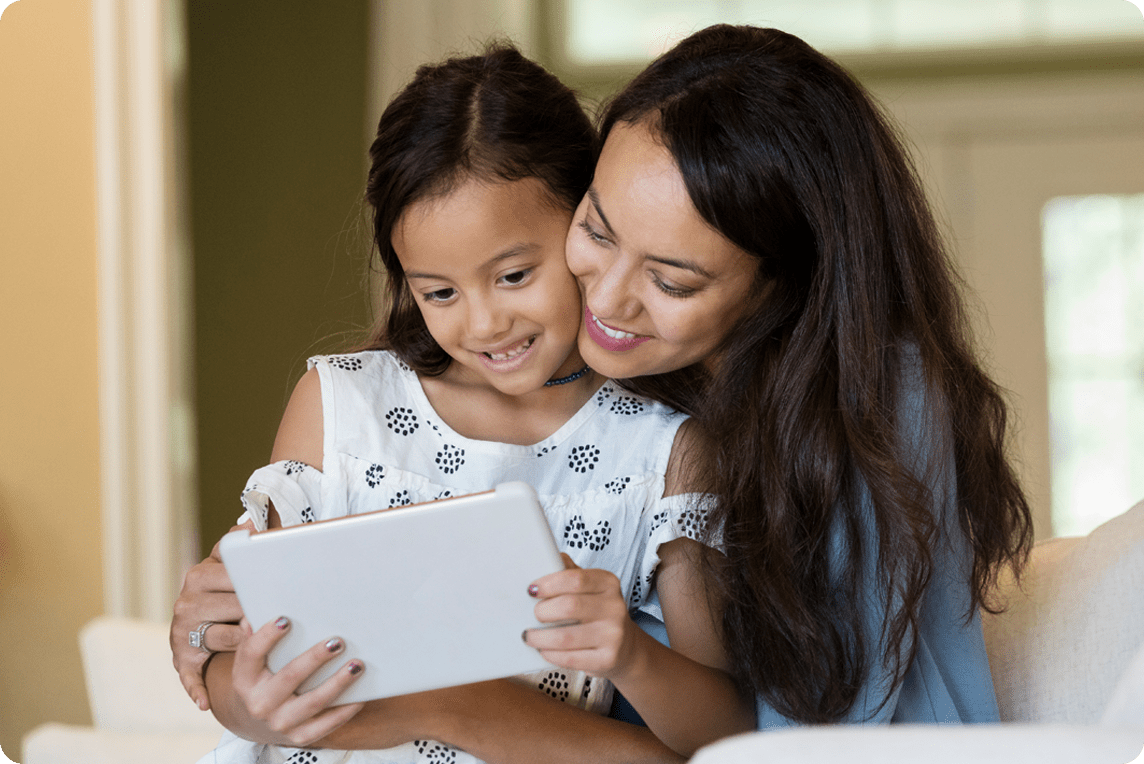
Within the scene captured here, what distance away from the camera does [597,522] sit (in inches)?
47.5

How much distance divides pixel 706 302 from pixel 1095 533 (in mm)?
542

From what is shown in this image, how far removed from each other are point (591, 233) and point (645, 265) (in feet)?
0.22

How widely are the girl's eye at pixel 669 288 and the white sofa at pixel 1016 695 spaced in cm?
50

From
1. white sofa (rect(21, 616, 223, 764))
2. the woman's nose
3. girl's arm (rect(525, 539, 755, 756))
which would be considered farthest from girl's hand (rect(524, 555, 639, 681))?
white sofa (rect(21, 616, 223, 764))

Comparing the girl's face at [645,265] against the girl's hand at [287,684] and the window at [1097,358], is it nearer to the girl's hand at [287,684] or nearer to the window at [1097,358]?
the girl's hand at [287,684]

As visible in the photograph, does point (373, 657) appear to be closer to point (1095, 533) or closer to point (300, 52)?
point (1095, 533)

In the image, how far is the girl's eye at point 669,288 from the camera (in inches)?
42.6

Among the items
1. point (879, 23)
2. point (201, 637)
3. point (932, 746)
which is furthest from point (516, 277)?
point (879, 23)

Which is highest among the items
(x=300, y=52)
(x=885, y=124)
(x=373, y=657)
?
(x=300, y=52)

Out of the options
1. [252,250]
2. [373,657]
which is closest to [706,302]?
[373,657]

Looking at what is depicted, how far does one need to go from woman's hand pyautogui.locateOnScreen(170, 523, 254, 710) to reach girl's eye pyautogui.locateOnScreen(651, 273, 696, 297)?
0.48 m

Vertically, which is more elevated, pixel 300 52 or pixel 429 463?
pixel 300 52

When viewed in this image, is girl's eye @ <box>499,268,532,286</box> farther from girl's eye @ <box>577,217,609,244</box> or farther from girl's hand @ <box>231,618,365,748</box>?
girl's hand @ <box>231,618,365,748</box>

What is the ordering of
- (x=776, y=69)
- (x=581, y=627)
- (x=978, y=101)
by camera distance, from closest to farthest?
(x=581, y=627)
(x=776, y=69)
(x=978, y=101)
